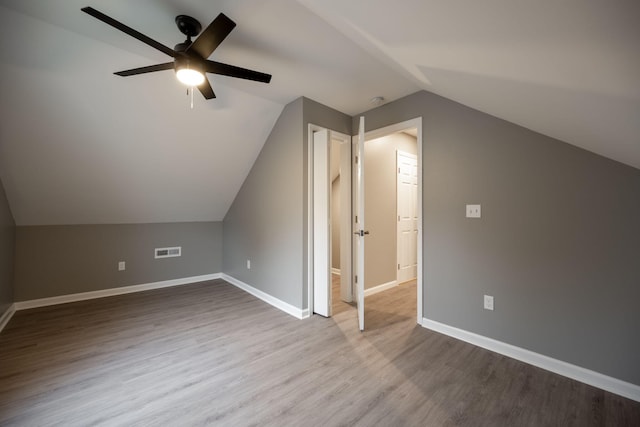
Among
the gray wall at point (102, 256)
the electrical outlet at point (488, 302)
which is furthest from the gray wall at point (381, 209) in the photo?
the gray wall at point (102, 256)

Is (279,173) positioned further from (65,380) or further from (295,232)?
(65,380)

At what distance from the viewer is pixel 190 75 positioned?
1750mm

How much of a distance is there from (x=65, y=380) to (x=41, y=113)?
228 cm

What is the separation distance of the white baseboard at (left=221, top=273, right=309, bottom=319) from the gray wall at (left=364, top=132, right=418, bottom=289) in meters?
1.11

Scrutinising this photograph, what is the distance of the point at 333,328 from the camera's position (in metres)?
2.66

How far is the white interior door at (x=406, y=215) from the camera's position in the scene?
4090 mm

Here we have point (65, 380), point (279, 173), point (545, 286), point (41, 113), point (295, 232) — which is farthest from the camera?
point (279, 173)

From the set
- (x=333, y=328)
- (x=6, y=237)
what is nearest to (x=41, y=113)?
(x=6, y=237)

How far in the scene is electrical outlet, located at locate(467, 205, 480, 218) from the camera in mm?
2338

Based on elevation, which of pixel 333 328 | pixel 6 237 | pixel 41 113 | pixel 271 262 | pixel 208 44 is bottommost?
pixel 333 328

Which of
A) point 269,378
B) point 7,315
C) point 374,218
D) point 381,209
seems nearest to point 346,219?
point 374,218

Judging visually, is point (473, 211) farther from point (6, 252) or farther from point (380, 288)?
point (6, 252)

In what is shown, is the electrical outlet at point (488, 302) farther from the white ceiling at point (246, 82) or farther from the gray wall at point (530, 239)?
the white ceiling at point (246, 82)

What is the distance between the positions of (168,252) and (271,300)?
2.09 metres
